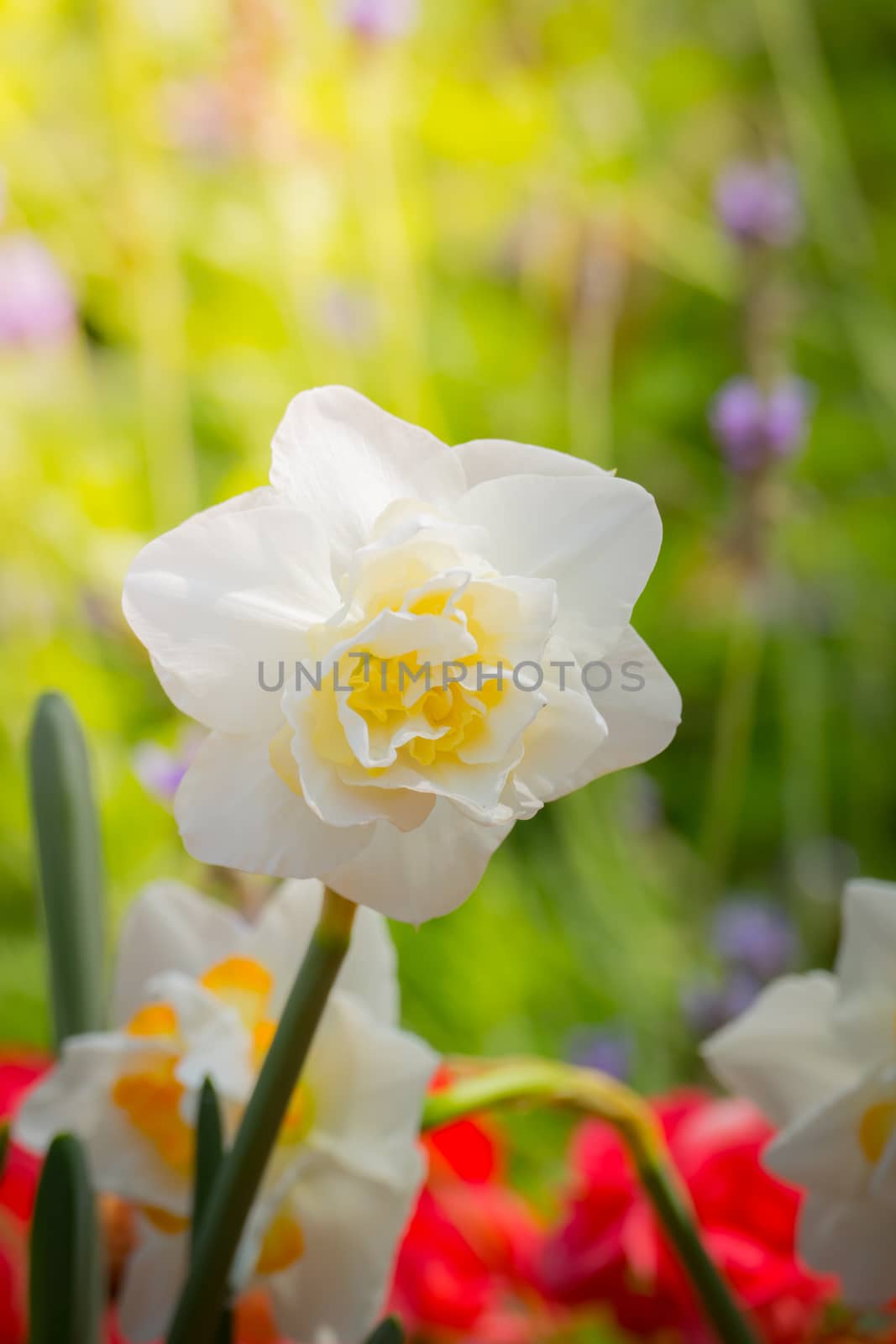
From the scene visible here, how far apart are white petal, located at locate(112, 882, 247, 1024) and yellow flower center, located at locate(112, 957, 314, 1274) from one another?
0.01 m

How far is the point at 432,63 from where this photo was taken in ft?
3.21

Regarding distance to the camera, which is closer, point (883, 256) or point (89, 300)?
point (89, 300)

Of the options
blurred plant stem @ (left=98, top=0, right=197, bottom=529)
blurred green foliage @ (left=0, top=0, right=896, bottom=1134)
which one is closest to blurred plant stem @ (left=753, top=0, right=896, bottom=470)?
blurred green foliage @ (left=0, top=0, right=896, bottom=1134)

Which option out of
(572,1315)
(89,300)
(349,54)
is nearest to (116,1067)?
(572,1315)

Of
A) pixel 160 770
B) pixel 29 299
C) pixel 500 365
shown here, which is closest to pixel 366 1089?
pixel 160 770

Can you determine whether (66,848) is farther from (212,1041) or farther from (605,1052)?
(605,1052)

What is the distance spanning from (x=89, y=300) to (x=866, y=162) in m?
0.73

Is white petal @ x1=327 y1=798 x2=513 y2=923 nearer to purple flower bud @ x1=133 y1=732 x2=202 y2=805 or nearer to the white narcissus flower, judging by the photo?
the white narcissus flower

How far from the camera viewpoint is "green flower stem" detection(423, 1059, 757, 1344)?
7.0 inches

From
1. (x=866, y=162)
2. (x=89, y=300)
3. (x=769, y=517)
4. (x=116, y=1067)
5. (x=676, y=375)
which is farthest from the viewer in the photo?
(x=866, y=162)

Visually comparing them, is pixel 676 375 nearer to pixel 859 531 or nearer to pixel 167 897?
pixel 859 531

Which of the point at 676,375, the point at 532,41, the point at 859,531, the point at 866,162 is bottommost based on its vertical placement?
the point at 859,531

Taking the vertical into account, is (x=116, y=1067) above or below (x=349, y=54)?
below

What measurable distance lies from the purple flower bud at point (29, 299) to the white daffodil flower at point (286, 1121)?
49cm
